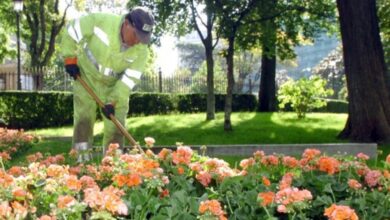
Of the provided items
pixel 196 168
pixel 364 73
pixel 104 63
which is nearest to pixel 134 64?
pixel 104 63

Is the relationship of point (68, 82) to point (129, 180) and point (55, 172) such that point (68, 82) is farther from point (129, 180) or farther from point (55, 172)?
point (129, 180)

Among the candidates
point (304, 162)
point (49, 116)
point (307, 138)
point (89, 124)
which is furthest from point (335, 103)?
point (304, 162)

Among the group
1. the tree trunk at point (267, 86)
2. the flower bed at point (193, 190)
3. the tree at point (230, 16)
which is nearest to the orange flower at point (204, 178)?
the flower bed at point (193, 190)

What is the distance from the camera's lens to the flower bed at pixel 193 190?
2.38 metres

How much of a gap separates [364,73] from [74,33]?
5.92m

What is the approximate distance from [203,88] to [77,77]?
74.0 ft

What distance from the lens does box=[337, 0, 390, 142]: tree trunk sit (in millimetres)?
10109

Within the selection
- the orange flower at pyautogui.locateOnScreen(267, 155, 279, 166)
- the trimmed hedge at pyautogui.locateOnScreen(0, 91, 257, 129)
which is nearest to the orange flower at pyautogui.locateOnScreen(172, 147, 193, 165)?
the orange flower at pyautogui.locateOnScreen(267, 155, 279, 166)

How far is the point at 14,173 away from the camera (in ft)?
11.5

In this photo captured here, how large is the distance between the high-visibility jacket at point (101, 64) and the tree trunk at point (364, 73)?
520 centimetres

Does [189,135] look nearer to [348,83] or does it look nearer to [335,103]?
[348,83]

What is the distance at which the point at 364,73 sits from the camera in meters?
10.3

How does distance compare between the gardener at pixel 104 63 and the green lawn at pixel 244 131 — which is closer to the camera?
the gardener at pixel 104 63

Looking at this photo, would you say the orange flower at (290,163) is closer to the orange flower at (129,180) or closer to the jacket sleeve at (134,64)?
the orange flower at (129,180)
